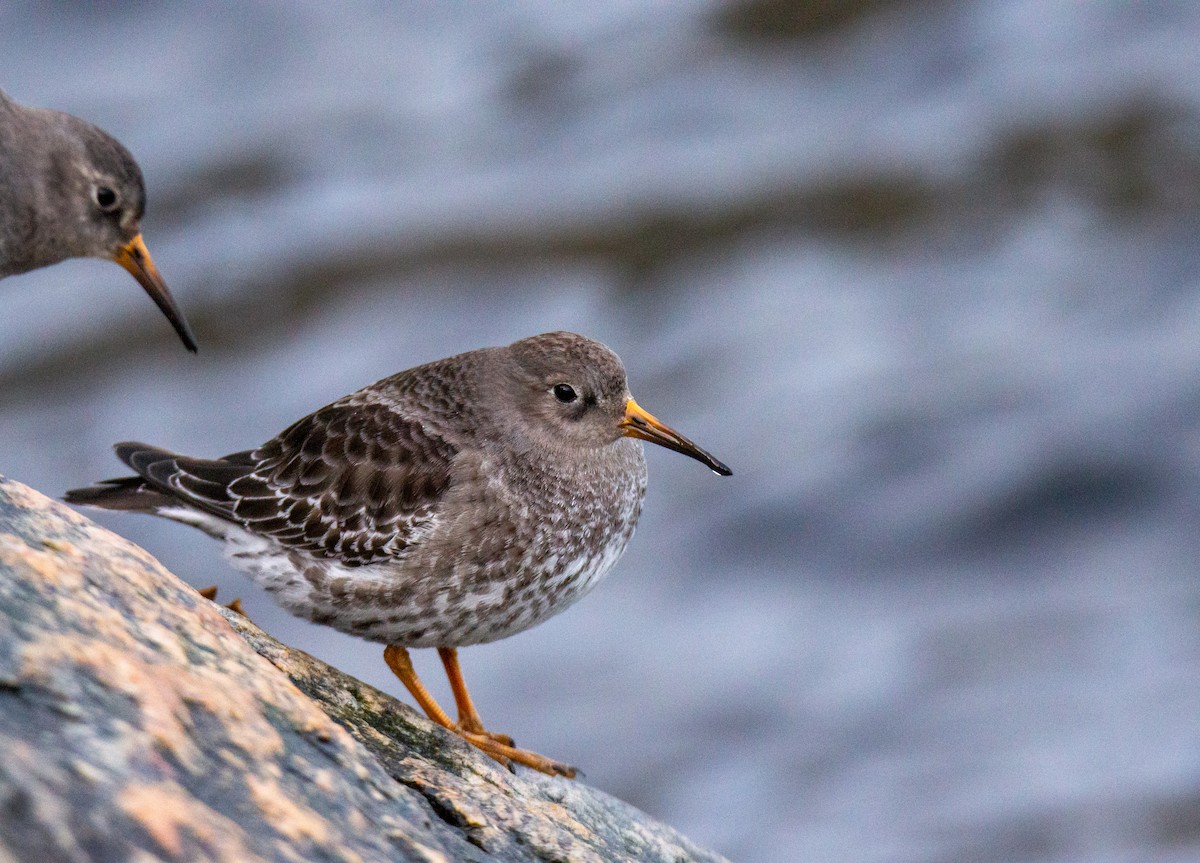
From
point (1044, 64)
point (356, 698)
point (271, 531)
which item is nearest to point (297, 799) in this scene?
point (356, 698)

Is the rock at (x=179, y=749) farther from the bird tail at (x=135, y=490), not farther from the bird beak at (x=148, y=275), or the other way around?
the bird beak at (x=148, y=275)

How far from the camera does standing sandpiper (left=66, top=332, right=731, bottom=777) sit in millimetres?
5746

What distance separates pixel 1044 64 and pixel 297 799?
16.4m

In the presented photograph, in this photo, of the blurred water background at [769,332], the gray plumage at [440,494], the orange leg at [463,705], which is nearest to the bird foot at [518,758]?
the orange leg at [463,705]

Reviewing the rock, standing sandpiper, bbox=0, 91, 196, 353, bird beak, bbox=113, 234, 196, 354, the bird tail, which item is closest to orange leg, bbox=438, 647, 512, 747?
the rock

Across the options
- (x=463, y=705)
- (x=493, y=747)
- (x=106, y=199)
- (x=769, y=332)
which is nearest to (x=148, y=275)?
(x=106, y=199)

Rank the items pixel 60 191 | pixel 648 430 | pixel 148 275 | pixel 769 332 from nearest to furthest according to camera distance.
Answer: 1. pixel 648 430
2. pixel 60 191
3. pixel 148 275
4. pixel 769 332

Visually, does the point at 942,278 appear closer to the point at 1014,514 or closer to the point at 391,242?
the point at 1014,514

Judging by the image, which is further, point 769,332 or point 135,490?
point 769,332

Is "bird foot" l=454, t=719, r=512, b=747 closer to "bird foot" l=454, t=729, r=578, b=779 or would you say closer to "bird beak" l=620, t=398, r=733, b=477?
"bird foot" l=454, t=729, r=578, b=779

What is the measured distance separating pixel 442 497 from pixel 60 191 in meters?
2.82

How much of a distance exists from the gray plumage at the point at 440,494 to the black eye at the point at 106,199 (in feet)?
4.85

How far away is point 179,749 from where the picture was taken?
3119 millimetres

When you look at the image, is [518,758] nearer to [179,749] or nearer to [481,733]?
[481,733]
